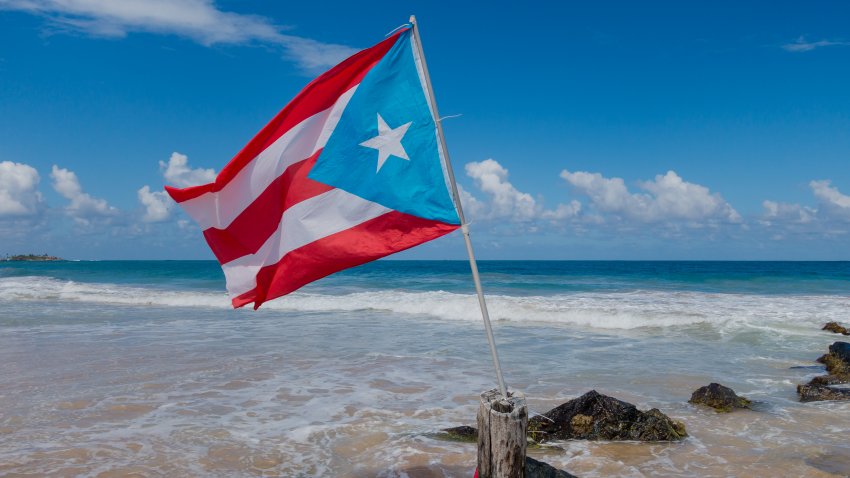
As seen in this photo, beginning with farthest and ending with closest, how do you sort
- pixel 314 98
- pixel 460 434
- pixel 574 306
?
pixel 574 306 < pixel 460 434 < pixel 314 98

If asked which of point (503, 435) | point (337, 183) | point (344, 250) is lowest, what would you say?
point (503, 435)

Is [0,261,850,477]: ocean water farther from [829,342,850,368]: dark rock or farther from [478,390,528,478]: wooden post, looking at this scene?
[478,390,528,478]: wooden post

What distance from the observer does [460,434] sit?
7840 millimetres

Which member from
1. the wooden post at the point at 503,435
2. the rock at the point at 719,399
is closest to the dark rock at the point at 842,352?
the rock at the point at 719,399

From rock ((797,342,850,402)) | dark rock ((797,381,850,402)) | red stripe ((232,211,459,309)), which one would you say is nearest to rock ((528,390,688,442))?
dark rock ((797,381,850,402))

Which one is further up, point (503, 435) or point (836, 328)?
point (503, 435)

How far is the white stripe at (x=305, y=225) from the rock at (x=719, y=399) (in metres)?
6.96

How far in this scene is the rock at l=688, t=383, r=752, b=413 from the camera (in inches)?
364

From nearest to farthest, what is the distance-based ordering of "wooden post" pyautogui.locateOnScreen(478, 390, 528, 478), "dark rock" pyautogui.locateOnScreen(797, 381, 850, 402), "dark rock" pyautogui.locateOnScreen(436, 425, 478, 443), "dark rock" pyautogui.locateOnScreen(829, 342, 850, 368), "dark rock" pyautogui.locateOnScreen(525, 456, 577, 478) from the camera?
"wooden post" pyautogui.locateOnScreen(478, 390, 528, 478) → "dark rock" pyautogui.locateOnScreen(525, 456, 577, 478) → "dark rock" pyautogui.locateOnScreen(436, 425, 478, 443) → "dark rock" pyautogui.locateOnScreen(797, 381, 850, 402) → "dark rock" pyautogui.locateOnScreen(829, 342, 850, 368)

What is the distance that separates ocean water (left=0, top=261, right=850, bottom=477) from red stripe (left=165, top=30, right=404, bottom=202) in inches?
142

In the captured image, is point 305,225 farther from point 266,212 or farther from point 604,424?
point 604,424

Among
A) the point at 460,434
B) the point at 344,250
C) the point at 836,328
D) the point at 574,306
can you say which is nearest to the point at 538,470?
the point at 344,250

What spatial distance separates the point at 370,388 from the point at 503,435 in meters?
6.60

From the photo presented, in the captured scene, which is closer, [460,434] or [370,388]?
[460,434]
